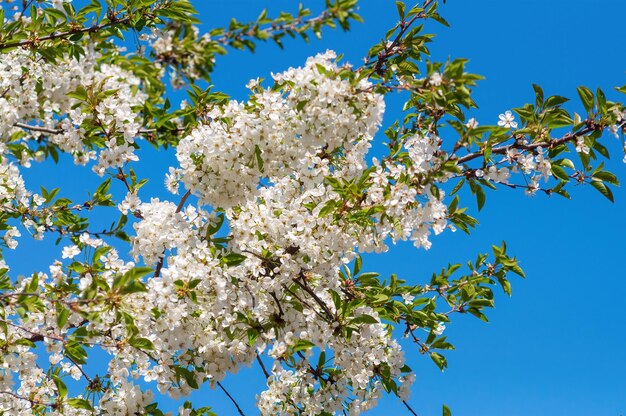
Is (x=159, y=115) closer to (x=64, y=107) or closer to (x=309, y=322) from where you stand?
(x=64, y=107)

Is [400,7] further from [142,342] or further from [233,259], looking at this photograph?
[142,342]

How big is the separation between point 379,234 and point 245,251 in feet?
3.33

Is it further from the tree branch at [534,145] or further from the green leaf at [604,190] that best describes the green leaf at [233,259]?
the green leaf at [604,190]

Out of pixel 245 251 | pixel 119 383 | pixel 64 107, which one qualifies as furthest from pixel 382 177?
pixel 64 107

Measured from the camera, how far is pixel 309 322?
18.5ft

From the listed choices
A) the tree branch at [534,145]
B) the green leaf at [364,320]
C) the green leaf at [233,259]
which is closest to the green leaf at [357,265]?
the green leaf at [364,320]

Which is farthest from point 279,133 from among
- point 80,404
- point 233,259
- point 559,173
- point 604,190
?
point 80,404

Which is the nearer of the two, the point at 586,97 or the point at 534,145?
the point at 586,97

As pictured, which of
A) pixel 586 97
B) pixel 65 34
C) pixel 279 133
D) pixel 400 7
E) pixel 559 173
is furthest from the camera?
pixel 65 34

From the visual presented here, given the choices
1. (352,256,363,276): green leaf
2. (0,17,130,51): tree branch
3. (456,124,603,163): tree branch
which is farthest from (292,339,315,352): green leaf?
(0,17,130,51): tree branch

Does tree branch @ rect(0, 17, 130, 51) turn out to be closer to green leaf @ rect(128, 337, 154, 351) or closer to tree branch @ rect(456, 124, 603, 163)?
green leaf @ rect(128, 337, 154, 351)

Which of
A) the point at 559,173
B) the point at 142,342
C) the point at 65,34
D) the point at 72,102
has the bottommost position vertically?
the point at 559,173

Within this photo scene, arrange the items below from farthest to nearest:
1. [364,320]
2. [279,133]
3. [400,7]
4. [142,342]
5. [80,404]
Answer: [400,7] → [80,404] → [364,320] → [279,133] → [142,342]

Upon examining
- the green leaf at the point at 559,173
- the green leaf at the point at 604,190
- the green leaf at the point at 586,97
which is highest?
the green leaf at the point at 586,97
